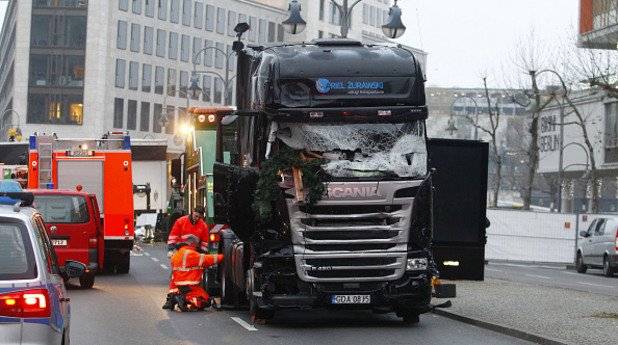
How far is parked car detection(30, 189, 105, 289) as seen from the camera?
25609 millimetres

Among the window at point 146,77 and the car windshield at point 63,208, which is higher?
the window at point 146,77

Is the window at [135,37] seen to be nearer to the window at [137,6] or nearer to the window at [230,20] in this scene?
the window at [137,6]

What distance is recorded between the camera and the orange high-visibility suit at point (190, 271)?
20.4 meters

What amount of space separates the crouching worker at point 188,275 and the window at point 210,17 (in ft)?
331

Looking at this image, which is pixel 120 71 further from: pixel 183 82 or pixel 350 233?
pixel 350 233

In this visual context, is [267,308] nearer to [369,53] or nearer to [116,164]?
[369,53]

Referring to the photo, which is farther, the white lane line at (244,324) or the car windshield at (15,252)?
the white lane line at (244,324)

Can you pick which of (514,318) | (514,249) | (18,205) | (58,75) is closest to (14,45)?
(58,75)

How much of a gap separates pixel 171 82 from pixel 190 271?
9851cm

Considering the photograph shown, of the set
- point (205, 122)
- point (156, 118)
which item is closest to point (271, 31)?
point (156, 118)

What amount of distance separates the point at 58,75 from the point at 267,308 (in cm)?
9339

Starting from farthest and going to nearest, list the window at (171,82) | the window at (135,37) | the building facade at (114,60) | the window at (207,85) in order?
1. the window at (207,85)
2. the window at (171,82)
3. the window at (135,37)
4. the building facade at (114,60)

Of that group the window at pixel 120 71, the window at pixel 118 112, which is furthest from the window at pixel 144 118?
the window at pixel 120 71

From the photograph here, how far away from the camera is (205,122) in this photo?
26.0 metres
